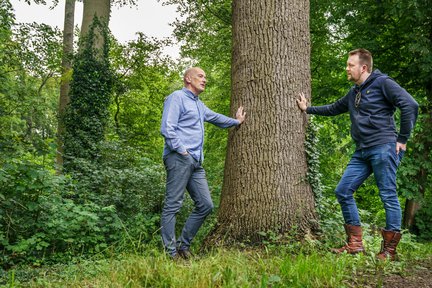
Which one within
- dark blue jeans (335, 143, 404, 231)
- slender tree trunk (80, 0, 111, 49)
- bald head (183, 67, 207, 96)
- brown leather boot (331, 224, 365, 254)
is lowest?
brown leather boot (331, 224, 365, 254)

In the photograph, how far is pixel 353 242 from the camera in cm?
438

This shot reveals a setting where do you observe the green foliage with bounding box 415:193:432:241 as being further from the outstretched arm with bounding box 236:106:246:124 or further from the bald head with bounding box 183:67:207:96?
the bald head with bounding box 183:67:207:96

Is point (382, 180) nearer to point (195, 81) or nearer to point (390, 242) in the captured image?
point (390, 242)

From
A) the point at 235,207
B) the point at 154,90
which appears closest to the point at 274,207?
the point at 235,207

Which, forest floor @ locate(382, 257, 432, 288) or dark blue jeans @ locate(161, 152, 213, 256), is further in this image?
dark blue jeans @ locate(161, 152, 213, 256)

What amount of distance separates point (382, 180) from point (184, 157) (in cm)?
208

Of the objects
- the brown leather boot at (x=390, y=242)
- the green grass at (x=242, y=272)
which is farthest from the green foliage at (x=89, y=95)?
the brown leather boot at (x=390, y=242)

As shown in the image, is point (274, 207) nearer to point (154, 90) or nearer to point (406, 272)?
point (406, 272)

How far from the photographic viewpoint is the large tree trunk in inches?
180

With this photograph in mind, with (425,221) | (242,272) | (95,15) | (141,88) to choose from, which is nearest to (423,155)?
(425,221)

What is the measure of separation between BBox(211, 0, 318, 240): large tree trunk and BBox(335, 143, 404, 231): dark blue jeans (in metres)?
0.44

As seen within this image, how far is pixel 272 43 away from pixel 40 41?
939 cm

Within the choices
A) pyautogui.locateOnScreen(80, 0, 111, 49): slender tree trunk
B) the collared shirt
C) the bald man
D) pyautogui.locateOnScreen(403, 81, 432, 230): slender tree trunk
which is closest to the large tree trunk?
the bald man

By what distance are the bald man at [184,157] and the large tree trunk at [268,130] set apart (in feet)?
0.87
